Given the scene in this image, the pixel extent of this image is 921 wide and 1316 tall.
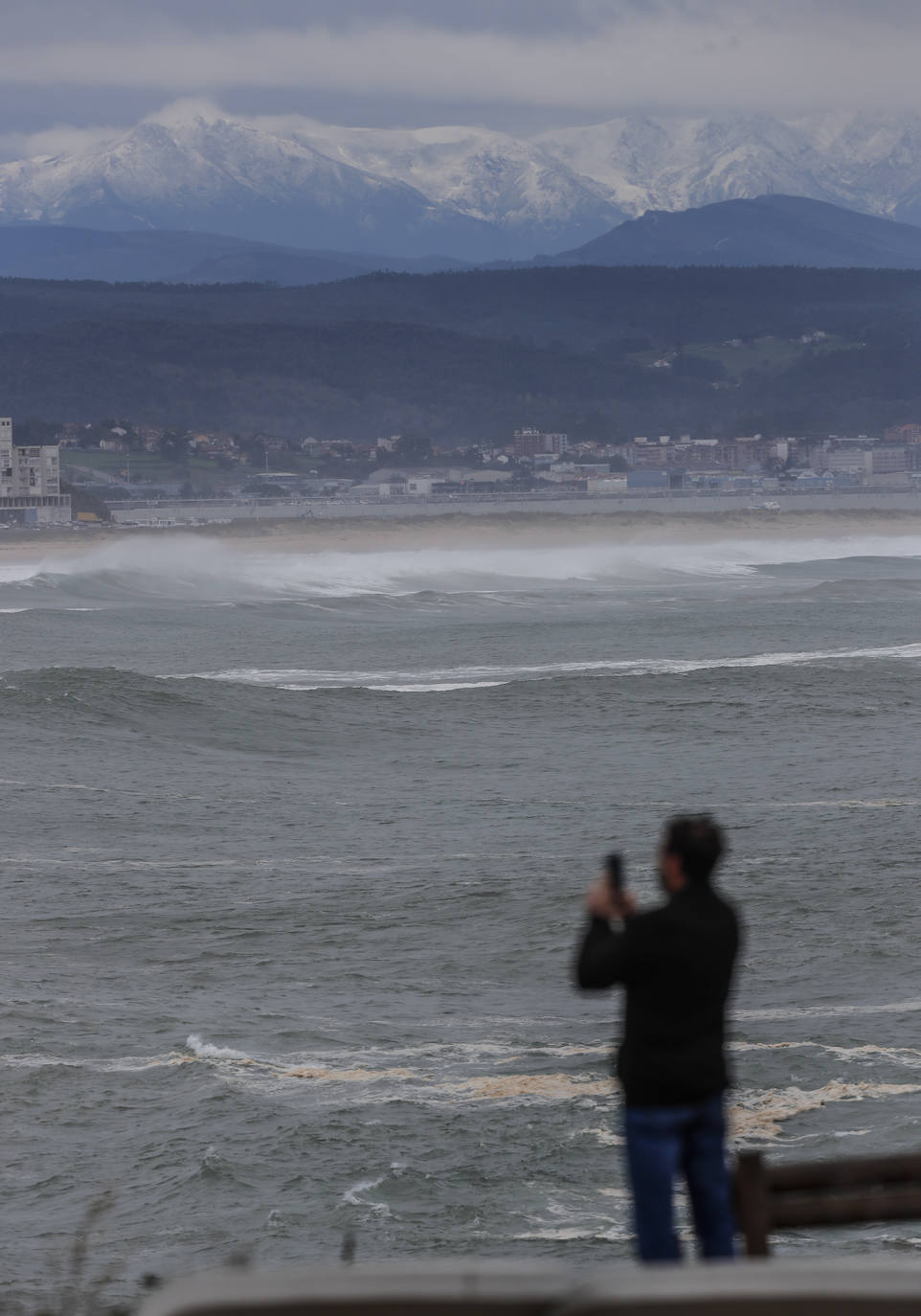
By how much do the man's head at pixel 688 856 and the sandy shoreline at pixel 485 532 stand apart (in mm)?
95842

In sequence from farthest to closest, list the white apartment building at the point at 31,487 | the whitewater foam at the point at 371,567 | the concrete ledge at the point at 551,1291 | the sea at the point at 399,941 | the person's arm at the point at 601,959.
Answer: the white apartment building at the point at 31,487, the whitewater foam at the point at 371,567, the sea at the point at 399,941, the person's arm at the point at 601,959, the concrete ledge at the point at 551,1291

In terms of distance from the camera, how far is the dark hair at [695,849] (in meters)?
4.68

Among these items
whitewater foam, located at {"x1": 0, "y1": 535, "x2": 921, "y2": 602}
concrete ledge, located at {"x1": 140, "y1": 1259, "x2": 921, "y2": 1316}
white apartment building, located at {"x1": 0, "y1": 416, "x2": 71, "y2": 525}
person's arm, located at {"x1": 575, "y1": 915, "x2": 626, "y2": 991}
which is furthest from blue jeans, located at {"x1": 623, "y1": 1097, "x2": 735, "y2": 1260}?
white apartment building, located at {"x1": 0, "y1": 416, "x2": 71, "y2": 525}

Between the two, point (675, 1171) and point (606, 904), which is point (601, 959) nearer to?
point (606, 904)

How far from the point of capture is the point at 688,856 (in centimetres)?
468

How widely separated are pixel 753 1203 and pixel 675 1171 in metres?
0.24

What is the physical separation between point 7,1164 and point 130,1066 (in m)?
1.73

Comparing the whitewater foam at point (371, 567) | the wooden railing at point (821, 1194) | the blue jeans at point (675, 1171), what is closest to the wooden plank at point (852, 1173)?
the wooden railing at point (821, 1194)

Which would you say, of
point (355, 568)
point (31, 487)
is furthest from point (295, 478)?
point (355, 568)

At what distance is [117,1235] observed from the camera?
10156 mm

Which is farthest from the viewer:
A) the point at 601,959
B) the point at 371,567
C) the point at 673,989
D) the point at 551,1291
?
the point at 371,567

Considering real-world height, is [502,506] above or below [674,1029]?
above

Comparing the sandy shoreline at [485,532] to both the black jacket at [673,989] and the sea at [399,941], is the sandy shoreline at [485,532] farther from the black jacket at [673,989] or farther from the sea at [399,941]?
the black jacket at [673,989]

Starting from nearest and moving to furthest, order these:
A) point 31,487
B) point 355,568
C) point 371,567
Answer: point 355,568 → point 371,567 → point 31,487
